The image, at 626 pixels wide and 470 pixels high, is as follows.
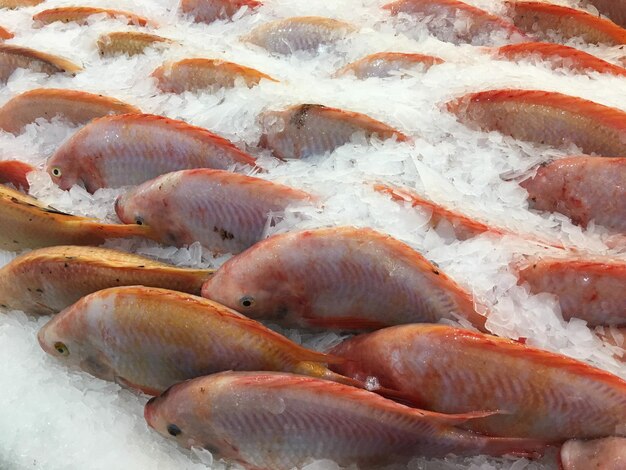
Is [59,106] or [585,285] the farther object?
[59,106]

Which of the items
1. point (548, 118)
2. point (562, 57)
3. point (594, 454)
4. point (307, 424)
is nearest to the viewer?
point (594, 454)

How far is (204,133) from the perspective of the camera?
82.6 inches

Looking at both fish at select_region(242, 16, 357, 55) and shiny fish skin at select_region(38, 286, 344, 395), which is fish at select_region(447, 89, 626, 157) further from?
shiny fish skin at select_region(38, 286, 344, 395)

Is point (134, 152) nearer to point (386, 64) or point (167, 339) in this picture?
point (167, 339)

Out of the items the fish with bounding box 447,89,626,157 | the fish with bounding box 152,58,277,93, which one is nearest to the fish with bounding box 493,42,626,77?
the fish with bounding box 447,89,626,157

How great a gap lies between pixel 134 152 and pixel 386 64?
1.17m

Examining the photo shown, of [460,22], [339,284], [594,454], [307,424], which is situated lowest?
[307,424]

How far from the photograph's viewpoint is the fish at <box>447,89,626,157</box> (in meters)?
1.92

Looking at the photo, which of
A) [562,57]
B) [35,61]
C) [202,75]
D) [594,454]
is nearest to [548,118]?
[562,57]

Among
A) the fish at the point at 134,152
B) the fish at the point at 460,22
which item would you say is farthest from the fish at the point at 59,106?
the fish at the point at 460,22

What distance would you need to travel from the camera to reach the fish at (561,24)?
2.66 m

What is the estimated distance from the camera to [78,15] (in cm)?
324

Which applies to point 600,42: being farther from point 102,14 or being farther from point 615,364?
point 102,14

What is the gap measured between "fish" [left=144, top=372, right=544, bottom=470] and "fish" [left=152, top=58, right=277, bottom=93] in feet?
4.75
